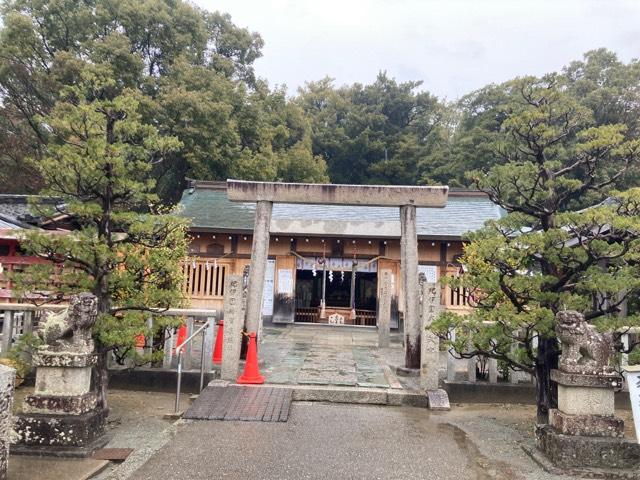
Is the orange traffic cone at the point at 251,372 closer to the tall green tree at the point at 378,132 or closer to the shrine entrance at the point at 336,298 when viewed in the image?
the shrine entrance at the point at 336,298

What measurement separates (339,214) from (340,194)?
9.16 meters

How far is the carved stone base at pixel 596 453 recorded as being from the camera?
181 inches

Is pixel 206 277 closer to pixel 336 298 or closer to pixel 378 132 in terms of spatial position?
pixel 336 298

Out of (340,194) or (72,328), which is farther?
(340,194)

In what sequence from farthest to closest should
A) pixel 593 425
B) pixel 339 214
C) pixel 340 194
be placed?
pixel 339 214, pixel 340 194, pixel 593 425

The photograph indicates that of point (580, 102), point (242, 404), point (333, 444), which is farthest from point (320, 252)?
point (580, 102)

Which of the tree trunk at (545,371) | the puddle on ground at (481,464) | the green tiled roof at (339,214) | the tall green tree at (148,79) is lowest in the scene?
the puddle on ground at (481,464)

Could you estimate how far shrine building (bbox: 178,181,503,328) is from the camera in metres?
16.2

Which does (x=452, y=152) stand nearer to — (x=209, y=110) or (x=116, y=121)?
(x=209, y=110)

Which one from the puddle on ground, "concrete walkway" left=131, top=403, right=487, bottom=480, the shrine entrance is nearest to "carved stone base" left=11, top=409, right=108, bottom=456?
"concrete walkway" left=131, top=403, right=487, bottom=480

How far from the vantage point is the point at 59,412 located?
4945 mm

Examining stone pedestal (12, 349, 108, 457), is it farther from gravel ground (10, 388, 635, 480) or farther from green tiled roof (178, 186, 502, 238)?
green tiled roof (178, 186, 502, 238)

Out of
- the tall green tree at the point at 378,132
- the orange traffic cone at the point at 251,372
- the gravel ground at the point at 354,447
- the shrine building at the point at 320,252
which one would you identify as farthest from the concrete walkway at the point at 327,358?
the tall green tree at the point at 378,132

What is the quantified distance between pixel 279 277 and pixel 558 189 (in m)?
12.3
